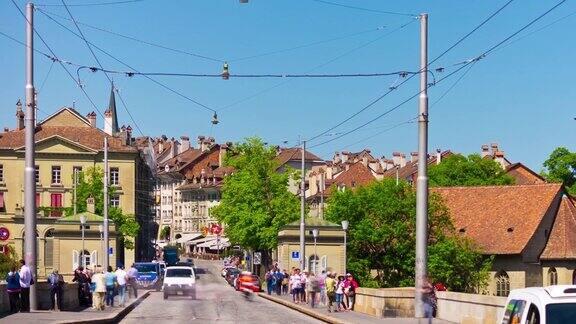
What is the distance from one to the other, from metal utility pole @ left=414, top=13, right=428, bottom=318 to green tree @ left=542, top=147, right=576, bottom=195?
358 feet

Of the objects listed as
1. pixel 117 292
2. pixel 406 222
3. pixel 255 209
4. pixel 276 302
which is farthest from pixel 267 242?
pixel 117 292

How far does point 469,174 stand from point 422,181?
99129mm

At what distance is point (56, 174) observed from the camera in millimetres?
119000

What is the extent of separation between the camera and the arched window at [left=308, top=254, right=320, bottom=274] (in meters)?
71.2

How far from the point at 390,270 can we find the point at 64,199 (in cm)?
4203

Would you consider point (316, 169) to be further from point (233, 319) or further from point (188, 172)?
point (233, 319)

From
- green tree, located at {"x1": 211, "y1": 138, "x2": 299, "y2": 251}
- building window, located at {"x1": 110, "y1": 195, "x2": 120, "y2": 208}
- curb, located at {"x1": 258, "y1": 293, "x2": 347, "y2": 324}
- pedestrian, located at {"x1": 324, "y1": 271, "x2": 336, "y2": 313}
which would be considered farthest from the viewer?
building window, located at {"x1": 110, "y1": 195, "x2": 120, "y2": 208}

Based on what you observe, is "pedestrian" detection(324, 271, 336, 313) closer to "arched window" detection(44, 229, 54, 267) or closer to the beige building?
"arched window" detection(44, 229, 54, 267)

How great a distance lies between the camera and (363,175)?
554 feet

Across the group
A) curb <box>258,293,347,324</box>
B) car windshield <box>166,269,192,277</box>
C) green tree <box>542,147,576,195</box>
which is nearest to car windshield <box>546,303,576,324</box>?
curb <box>258,293,347,324</box>

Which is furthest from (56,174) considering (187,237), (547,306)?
(547,306)

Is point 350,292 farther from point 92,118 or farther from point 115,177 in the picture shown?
point 92,118

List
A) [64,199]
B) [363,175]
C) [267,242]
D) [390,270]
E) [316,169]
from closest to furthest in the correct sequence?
1. [390,270]
2. [267,242]
3. [64,199]
4. [363,175]
5. [316,169]

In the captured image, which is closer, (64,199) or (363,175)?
(64,199)
